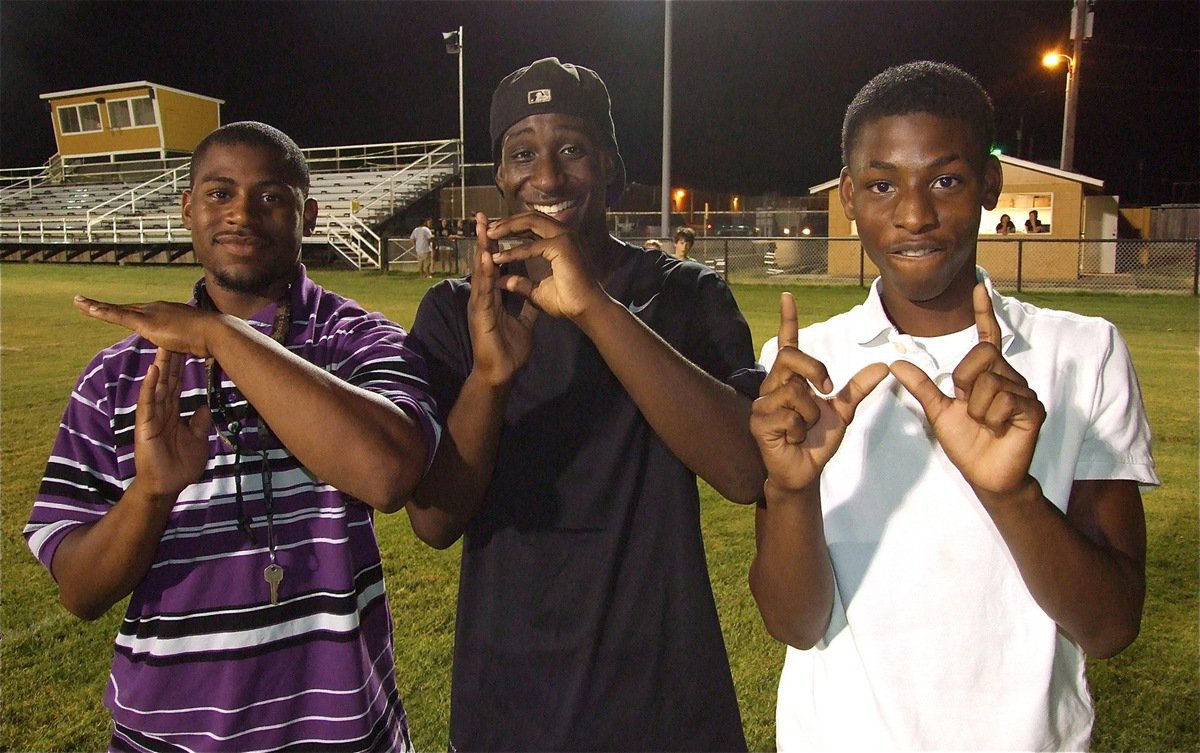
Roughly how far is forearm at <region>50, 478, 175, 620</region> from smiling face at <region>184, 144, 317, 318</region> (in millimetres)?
501

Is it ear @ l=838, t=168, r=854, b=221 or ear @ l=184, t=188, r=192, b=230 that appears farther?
ear @ l=184, t=188, r=192, b=230

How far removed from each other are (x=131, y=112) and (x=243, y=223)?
50223 mm

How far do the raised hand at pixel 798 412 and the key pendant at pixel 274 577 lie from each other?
97 centimetres

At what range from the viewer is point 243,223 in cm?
190

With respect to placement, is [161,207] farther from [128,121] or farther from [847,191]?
[847,191]

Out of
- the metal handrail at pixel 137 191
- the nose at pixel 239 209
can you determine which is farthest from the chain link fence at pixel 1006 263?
the nose at pixel 239 209

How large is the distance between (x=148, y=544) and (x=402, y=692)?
193cm

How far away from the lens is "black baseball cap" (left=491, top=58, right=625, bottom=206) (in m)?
1.93

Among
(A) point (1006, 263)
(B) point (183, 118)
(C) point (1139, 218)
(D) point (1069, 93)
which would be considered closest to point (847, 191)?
(A) point (1006, 263)

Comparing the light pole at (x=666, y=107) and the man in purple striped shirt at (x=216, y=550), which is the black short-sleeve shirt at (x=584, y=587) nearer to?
the man in purple striped shirt at (x=216, y=550)

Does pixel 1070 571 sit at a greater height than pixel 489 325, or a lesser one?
lesser

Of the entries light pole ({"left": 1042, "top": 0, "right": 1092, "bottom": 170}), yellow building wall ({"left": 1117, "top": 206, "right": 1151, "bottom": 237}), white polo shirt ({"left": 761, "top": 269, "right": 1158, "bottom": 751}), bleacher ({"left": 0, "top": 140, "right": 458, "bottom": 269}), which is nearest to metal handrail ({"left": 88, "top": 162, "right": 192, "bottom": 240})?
bleacher ({"left": 0, "top": 140, "right": 458, "bottom": 269})

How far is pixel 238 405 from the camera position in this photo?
1.80 m

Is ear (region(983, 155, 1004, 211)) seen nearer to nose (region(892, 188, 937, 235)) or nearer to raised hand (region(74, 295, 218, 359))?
nose (region(892, 188, 937, 235))
